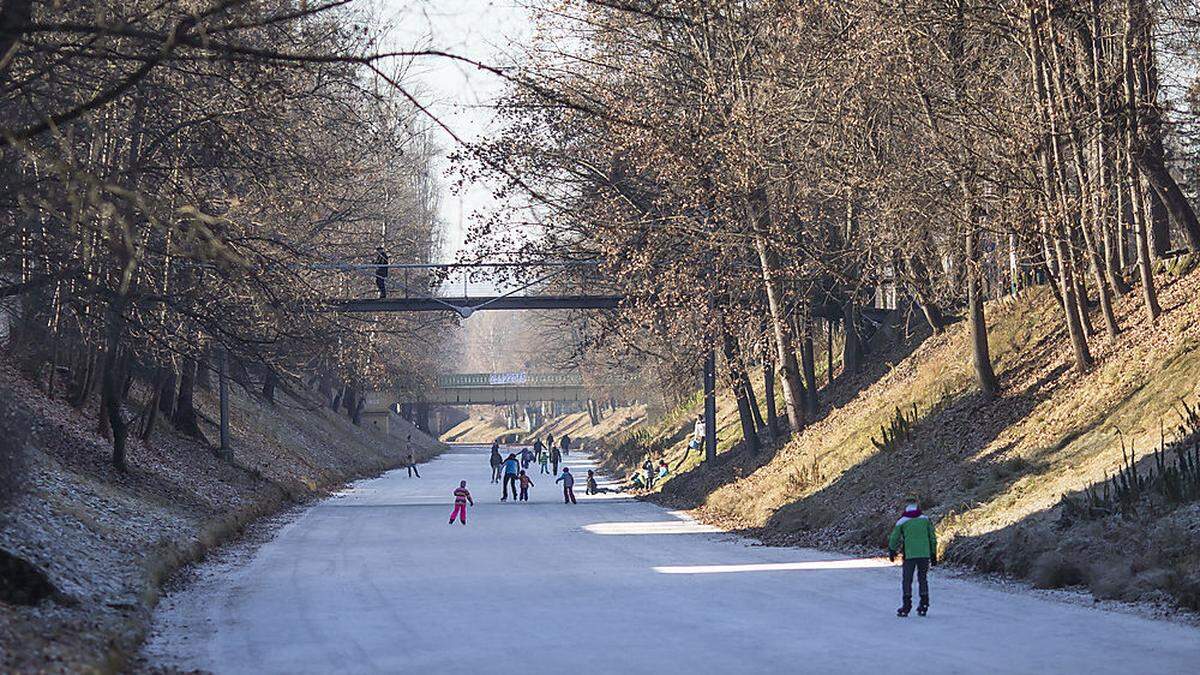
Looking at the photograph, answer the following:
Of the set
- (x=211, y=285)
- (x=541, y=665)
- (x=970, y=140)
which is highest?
(x=970, y=140)

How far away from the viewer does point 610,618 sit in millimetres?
15180

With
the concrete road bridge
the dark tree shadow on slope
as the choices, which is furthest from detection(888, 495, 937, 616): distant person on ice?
the concrete road bridge

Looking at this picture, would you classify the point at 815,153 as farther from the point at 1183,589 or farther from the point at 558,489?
the point at 558,489

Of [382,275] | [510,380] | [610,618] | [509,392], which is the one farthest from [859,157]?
[510,380]

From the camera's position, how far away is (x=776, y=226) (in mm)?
27953

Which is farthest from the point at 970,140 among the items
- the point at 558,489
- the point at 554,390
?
the point at 554,390

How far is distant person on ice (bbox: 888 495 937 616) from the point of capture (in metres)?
15.0

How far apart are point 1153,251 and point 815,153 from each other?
27.4 ft

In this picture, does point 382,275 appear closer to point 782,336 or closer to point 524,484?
point 524,484

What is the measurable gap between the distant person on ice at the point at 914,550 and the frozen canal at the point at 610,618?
0.73 feet

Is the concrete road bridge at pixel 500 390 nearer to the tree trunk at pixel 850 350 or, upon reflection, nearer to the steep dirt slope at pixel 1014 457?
the tree trunk at pixel 850 350

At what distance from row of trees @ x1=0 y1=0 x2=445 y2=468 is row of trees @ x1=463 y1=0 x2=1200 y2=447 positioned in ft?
15.6

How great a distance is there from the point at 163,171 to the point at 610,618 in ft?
31.4

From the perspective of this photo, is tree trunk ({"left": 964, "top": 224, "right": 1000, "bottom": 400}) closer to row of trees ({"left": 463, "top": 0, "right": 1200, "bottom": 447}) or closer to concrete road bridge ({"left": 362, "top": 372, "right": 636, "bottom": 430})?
row of trees ({"left": 463, "top": 0, "right": 1200, "bottom": 447})
